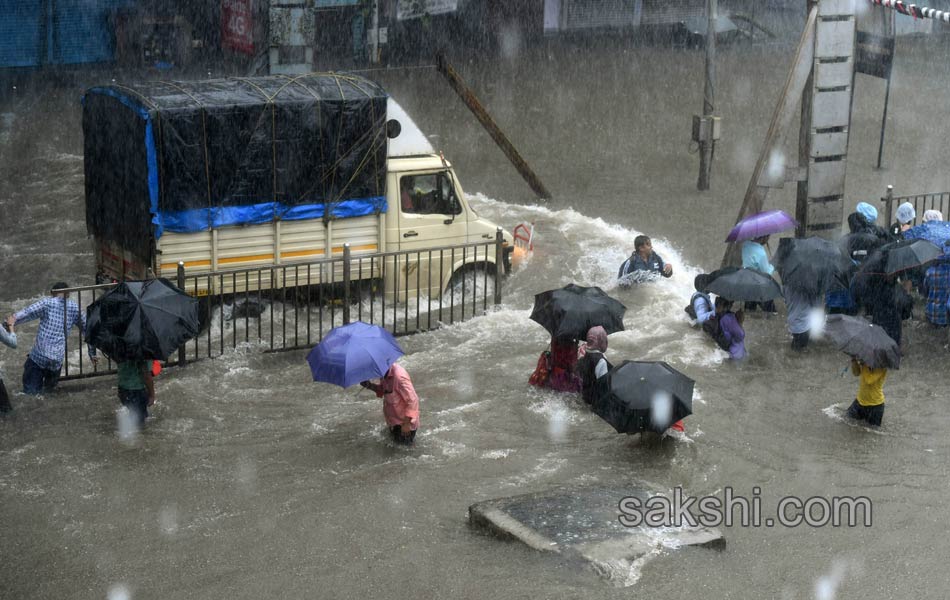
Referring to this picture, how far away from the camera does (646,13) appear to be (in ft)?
116

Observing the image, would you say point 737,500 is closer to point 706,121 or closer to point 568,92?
point 706,121

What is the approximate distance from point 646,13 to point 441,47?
6.60 meters

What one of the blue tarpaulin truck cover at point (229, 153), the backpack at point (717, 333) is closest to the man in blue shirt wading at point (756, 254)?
the backpack at point (717, 333)

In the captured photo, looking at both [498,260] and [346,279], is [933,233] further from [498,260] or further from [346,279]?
[346,279]

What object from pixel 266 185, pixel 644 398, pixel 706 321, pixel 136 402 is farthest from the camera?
pixel 266 185

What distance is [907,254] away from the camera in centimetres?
1195

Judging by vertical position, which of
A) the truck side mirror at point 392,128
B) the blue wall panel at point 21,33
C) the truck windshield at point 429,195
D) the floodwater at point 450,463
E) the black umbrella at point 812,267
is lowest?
the floodwater at point 450,463

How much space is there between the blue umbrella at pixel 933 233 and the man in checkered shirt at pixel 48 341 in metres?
8.72

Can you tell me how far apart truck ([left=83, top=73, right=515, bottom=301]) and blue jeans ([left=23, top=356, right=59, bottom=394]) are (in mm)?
1807

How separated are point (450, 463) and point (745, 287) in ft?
12.7

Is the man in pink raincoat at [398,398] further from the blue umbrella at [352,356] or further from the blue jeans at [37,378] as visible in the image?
the blue jeans at [37,378]

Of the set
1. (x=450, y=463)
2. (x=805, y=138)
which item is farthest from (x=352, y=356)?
(x=805, y=138)

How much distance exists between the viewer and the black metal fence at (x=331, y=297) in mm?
12773

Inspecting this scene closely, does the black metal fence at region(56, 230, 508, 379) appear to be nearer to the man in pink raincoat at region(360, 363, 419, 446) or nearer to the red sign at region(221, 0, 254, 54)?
the man in pink raincoat at region(360, 363, 419, 446)
